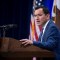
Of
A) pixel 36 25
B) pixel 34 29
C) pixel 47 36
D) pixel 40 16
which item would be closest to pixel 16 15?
pixel 34 29

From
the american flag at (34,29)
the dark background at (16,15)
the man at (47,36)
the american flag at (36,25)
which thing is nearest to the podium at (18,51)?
the man at (47,36)

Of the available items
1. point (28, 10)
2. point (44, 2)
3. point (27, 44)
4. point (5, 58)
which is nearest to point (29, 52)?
point (27, 44)

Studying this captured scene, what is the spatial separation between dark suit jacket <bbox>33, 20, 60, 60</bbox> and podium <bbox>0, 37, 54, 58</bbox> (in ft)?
0.28

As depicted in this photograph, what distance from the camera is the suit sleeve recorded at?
2043mm

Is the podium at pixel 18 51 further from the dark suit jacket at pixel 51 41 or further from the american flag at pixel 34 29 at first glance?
the american flag at pixel 34 29

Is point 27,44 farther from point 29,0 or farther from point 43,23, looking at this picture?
point 29,0

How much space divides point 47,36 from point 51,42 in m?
0.09

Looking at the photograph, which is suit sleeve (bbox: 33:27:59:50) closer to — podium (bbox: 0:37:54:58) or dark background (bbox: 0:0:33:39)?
podium (bbox: 0:37:54:58)

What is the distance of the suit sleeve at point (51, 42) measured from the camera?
6.70 ft

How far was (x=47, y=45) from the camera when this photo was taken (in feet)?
6.70

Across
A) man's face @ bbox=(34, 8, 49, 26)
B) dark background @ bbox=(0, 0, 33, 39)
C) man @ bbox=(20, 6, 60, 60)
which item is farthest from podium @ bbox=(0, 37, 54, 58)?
dark background @ bbox=(0, 0, 33, 39)

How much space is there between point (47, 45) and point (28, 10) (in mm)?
3635

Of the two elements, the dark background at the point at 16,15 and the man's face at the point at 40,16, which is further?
the dark background at the point at 16,15

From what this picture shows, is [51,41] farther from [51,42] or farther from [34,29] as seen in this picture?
[34,29]
